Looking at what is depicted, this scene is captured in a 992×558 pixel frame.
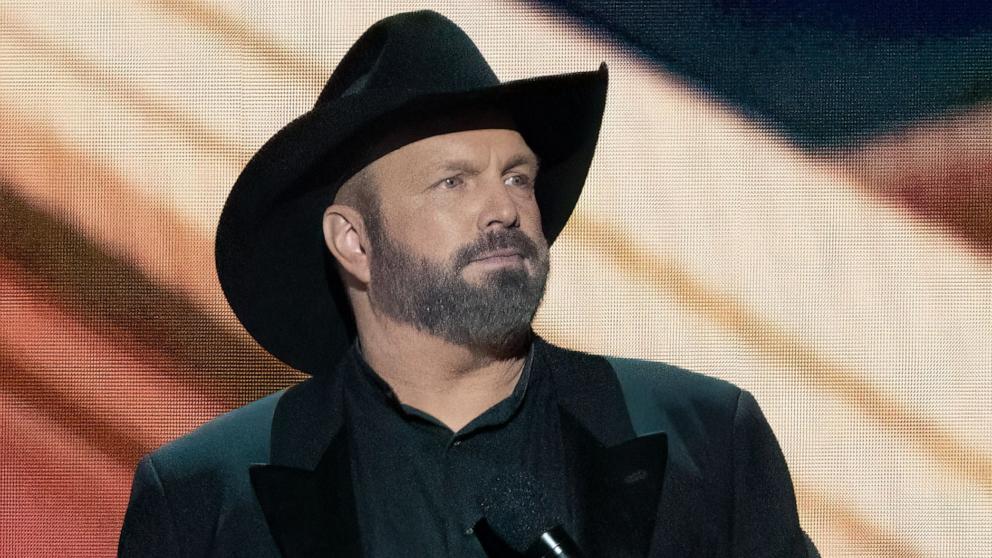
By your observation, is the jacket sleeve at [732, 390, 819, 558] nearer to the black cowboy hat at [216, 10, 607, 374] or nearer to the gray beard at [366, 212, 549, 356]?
the gray beard at [366, 212, 549, 356]

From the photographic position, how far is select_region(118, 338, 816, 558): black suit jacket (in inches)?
89.4

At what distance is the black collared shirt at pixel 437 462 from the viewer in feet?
7.57

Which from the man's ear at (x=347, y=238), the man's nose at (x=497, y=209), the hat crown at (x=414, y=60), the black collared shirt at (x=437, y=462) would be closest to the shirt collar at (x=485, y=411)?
the black collared shirt at (x=437, y=462)

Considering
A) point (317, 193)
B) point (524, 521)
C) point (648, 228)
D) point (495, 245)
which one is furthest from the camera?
point (648, 228)

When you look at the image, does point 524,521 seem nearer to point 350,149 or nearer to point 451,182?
point 451,182

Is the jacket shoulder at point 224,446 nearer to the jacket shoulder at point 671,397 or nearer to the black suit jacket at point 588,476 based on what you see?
the black suit jacket at point 588,476

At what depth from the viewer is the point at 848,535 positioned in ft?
9.03

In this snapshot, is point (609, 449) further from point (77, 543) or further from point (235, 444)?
point (77, 543)

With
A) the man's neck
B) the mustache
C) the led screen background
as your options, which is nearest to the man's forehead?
the mustache

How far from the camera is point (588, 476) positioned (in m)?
2.30

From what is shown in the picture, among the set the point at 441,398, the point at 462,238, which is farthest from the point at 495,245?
the point at 441,398

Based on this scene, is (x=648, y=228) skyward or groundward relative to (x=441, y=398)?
skyward

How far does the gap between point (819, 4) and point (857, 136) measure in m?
0.25

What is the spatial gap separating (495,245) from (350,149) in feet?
1.08
